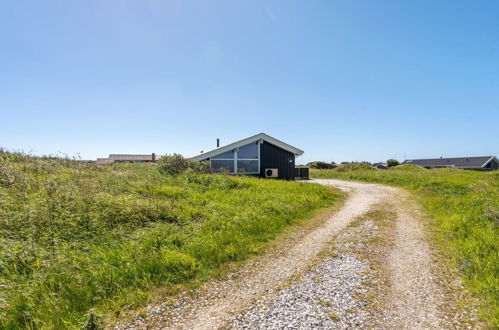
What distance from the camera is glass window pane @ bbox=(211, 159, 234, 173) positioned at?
2016cm

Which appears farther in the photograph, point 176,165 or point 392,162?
point 392,162

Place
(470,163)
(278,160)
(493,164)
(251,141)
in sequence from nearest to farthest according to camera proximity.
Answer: (251,141)
(278,160)
(493,164)
(470,163)

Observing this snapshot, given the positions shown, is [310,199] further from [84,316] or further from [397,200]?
[84,316]

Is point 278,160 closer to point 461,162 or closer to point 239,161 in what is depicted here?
point 239,161

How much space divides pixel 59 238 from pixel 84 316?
8.97 ft

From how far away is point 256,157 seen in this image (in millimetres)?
21984

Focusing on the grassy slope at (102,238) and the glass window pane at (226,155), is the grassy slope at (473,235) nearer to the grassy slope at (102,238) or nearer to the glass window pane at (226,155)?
the grassy slope at (102,238)

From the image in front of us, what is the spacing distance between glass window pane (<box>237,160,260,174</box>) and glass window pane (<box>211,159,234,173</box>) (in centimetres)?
66

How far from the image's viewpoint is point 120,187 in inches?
352

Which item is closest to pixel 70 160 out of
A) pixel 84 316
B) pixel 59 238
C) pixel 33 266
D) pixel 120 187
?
pixel 120 187

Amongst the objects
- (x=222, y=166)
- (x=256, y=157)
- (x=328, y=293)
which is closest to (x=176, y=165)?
(x=222, y=166)

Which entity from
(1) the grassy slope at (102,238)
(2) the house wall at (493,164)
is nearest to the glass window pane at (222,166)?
(1) the grassy slope at (102,238)

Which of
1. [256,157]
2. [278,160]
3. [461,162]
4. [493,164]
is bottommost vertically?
[493,164]

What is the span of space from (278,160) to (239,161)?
4.22 metres
